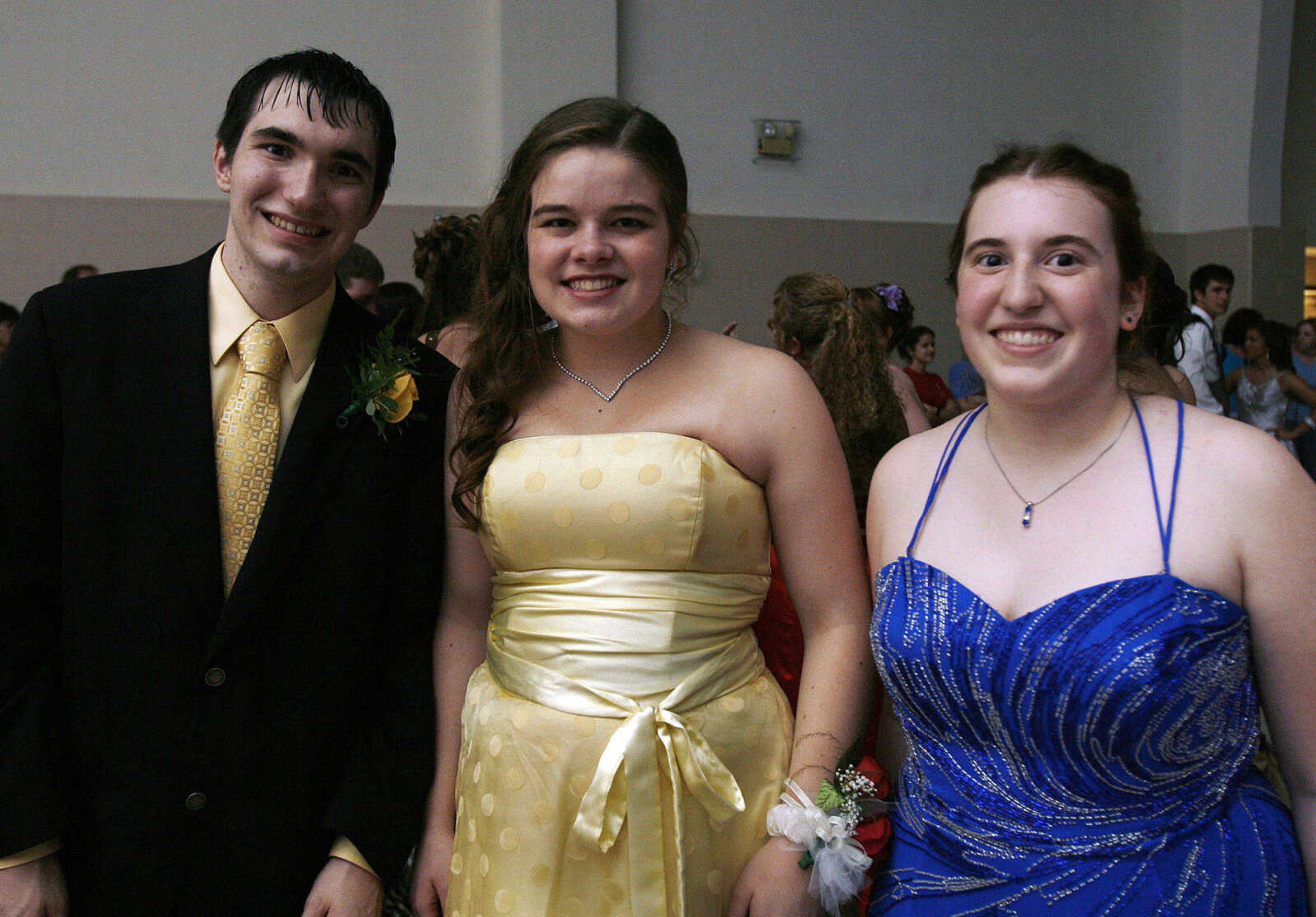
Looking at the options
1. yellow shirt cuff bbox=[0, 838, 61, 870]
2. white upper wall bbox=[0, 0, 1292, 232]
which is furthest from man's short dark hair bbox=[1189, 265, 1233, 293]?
yellow shirt cuff bbox=[0, 838, 61, 870]

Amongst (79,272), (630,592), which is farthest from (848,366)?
(79,272)

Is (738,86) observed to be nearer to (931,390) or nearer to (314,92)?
(931,390)

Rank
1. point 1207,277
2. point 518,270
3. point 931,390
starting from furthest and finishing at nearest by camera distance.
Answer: point 1207,277, point 931,390, point 518,270

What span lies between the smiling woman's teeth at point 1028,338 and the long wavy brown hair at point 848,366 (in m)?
1.59

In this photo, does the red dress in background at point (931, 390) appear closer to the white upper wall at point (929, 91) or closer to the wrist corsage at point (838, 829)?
the white upper wall at point (929, 91)

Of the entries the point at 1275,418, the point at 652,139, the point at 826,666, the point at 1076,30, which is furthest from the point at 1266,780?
the point at 1076,30

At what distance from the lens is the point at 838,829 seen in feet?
5.65

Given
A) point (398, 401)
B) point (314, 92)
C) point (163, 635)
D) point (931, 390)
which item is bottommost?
point (931, 390)

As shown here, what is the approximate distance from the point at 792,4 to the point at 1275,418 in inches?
183

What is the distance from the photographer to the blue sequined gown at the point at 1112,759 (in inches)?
60.4

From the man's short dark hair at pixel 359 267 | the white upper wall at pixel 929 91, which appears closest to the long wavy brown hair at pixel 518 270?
the man's short dark hair at pixel 359 267

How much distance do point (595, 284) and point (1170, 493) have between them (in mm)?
960

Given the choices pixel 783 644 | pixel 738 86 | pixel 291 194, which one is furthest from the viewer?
pixel 738 86

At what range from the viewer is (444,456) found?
2.11 metres
